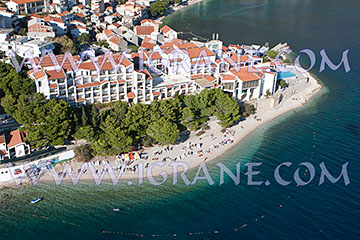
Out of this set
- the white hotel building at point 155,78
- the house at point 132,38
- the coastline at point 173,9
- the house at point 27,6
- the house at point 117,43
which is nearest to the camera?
the white hotel building at point 155,78

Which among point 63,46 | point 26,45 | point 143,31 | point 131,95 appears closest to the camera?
point 131,95

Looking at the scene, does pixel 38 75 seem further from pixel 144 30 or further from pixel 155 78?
pixel 144 30

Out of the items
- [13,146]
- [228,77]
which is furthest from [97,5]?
[13,146]

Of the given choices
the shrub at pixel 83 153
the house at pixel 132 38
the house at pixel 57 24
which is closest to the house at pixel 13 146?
the shrub at pixel 83 153

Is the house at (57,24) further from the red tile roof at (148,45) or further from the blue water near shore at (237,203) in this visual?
the blue water near shore at (237,203)

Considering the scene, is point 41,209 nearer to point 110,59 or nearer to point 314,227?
point 110,59

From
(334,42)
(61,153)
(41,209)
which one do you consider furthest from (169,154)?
(334,42)

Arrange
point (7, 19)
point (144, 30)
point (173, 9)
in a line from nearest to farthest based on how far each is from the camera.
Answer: point (7, 19), point (144, 30), point (173, 9)
